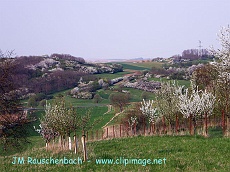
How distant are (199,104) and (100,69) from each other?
137m

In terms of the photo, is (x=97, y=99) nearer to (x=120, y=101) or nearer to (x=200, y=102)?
(x=120, y=101)

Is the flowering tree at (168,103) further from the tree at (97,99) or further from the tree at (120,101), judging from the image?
the tree at (97,99)

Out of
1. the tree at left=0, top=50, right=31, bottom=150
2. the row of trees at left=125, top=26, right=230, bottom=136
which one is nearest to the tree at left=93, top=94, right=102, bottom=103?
the row of trees at left=125, top=26, right=230, bottom=136

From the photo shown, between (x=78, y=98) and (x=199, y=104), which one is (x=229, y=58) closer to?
(x=199, y=104)

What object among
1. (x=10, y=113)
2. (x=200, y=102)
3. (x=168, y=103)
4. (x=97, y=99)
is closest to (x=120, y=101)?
(x=97, y=99)

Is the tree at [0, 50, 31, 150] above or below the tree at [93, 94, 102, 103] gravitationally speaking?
above

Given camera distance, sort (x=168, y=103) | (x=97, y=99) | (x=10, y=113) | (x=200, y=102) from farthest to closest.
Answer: (x=97, y=99)
(x=168, y=103)
(x=200, y=102)
(x=10, y=113)

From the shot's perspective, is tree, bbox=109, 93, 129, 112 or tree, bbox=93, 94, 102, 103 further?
tree, bbox=93, 94, 102, 103

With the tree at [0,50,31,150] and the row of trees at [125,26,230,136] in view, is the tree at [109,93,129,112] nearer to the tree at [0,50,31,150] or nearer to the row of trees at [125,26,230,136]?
the row of trees at [125,26,230,136]

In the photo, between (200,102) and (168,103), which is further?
(168,103)

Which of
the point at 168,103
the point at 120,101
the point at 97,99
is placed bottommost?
the point at 97,99

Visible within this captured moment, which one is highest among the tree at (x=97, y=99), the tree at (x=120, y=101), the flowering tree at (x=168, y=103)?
the flowering tree at (x=168, y=103)

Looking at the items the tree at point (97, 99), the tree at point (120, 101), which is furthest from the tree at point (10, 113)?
the tree at point (97, 99)

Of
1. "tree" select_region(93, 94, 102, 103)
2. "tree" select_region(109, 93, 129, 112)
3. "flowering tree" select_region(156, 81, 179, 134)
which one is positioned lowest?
"tree" select_region(93, 94, 102, 103)
